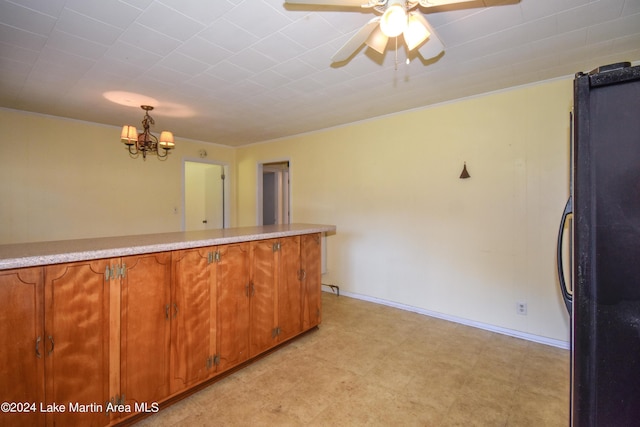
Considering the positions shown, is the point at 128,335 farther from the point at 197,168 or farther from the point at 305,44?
the point at 197,168

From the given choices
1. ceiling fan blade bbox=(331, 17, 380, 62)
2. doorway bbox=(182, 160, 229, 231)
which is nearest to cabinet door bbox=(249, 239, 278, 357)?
ceiling fan blade bbox=(331, 17, 380, 62)

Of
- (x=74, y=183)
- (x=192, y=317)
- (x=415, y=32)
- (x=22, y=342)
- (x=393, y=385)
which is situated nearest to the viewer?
(x=22, y=342)

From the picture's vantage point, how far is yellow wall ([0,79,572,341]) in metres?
2.79

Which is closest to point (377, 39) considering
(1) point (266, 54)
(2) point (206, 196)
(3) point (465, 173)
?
(1) point (266, 54)

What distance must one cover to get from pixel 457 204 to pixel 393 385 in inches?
80.3

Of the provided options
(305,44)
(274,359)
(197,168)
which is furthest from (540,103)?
(197,168)

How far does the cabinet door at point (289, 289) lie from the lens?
2625 millimetres

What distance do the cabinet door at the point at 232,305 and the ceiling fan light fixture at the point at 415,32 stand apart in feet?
5.88

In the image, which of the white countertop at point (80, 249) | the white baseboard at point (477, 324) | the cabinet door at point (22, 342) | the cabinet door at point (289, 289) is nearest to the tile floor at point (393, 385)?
the white baseboard at point (477, 324)

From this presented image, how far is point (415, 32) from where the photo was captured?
1.61 m

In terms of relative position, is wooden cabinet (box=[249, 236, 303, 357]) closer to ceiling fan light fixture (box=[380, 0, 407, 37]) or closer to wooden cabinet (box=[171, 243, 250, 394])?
wooden cabinet (box=[171, 243, 250, 394])

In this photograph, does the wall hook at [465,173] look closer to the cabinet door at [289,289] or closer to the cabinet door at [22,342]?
the cabinet door at [289,289]

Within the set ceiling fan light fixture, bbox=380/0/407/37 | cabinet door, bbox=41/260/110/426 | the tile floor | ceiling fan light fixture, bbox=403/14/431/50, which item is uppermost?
ceiling fan light fixture, bbox=403/14/431/50

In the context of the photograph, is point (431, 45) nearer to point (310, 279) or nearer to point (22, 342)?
point (310, 279)
